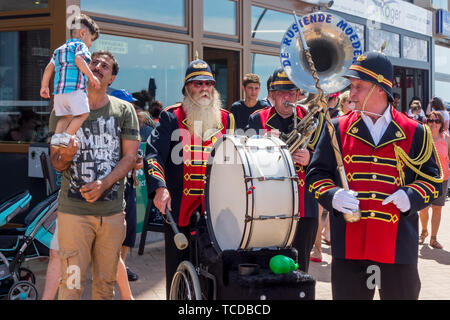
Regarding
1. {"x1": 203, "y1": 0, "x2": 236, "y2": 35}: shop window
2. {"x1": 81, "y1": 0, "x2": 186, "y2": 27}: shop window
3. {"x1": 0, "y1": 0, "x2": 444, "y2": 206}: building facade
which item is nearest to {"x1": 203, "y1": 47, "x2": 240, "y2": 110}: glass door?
{"x1": 0, "y1": 0, "x2": 444, "y2": 206}: building facade

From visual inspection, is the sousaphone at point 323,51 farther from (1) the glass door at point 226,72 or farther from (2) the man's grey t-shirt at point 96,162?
(1) the glass door at point 226,72

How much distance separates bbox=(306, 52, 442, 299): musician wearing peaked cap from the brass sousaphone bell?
1.58ft

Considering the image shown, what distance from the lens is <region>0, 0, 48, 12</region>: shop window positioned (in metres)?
7.00

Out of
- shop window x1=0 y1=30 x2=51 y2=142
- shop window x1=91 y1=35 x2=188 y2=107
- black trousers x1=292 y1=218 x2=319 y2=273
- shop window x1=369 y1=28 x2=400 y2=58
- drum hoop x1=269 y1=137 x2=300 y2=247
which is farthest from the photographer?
shop window x1=369 y1=28 x2=400 y2=58

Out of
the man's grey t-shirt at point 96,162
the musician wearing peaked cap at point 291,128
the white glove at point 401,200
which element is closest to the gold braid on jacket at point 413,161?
the white glove at point 401,200

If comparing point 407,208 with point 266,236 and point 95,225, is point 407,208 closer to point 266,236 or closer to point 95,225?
point 266,236

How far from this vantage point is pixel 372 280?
3.32 m

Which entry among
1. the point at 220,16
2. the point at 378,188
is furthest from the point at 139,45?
the point at 378,188

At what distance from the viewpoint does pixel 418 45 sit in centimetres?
1731

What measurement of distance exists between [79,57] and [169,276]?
1.63 meters

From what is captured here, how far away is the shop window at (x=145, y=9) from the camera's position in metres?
7.44

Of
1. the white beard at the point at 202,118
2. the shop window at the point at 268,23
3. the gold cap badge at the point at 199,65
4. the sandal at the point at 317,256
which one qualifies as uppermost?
the shop window at the point at 268,23

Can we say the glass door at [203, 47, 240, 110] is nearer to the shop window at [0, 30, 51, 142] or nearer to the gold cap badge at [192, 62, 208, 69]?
the shop window at [0, 30, 51, 142]

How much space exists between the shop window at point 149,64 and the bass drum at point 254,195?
4.37 metres
